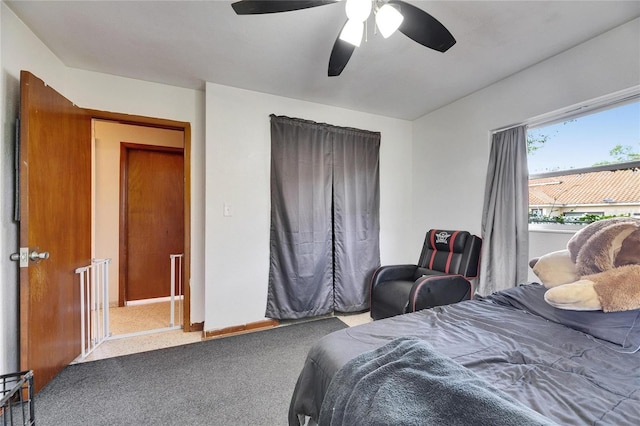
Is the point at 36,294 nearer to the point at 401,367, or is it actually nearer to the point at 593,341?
the point at 401,367

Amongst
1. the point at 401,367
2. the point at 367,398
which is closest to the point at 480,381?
the point at 401,367

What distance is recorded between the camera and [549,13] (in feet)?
5.53

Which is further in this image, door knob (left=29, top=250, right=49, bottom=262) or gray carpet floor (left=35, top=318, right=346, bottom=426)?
door knob (left=29, top=250, right=49, bottom=262)

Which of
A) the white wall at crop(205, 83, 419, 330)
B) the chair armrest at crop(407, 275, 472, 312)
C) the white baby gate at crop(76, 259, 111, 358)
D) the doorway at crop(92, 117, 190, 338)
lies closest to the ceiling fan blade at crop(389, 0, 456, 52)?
the white wall at crop(205, 83, 419, 330)

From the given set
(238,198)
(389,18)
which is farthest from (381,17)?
(238,198)

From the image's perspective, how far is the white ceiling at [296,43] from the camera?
1675 mm

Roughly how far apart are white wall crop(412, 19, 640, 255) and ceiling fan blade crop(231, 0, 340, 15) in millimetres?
1998

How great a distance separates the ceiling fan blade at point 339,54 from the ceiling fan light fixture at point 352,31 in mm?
88

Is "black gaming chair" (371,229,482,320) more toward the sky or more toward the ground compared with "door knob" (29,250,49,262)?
more toward the ground

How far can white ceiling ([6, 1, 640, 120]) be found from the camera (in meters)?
1.67

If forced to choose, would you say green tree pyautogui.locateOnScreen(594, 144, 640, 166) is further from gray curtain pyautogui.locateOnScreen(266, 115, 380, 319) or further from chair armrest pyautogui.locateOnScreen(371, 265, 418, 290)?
gray curtain pyautogui.locateOnScreen(266, 115, 380, 319)

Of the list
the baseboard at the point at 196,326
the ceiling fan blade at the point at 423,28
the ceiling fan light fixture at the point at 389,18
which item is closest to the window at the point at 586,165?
the ceiling fan blade at the point at 423,28

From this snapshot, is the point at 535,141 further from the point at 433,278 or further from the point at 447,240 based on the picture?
the point at 433,278

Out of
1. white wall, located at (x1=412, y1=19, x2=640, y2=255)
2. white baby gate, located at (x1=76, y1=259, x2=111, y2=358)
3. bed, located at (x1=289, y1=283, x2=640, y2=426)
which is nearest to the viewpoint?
bed, located at (x1=289, y1=283, x2=640, y2=426)
